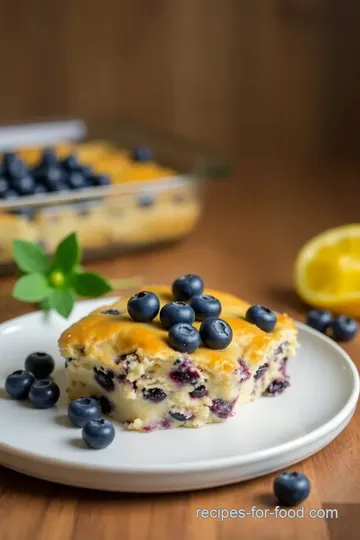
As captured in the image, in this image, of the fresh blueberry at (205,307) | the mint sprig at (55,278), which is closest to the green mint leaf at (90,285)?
the mint sprig at (55,278)

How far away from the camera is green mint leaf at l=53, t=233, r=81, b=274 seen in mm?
1559

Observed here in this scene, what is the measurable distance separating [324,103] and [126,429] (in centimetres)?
194

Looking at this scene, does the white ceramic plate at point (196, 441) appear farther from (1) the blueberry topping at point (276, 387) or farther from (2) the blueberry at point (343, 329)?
(2) the blueberry at point (343, 329)

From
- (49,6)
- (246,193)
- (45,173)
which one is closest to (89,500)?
(45,173)

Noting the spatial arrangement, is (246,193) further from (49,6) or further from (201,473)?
(201,473)

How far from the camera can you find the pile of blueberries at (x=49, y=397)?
3.66 feet

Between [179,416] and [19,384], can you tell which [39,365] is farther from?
[179,416]

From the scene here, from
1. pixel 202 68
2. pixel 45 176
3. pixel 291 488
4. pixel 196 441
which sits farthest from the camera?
pixel 202 68

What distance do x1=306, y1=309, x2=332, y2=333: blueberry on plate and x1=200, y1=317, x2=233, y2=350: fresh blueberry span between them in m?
0.44

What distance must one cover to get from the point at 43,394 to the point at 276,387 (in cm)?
34

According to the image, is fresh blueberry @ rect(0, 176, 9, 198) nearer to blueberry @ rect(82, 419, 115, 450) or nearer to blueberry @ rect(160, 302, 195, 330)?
blueberry @ rect(160, 302, 195, 330)

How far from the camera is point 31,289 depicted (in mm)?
1551

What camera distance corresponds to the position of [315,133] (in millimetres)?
2934

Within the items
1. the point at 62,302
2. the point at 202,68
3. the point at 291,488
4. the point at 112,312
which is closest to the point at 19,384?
the point at 112,312
